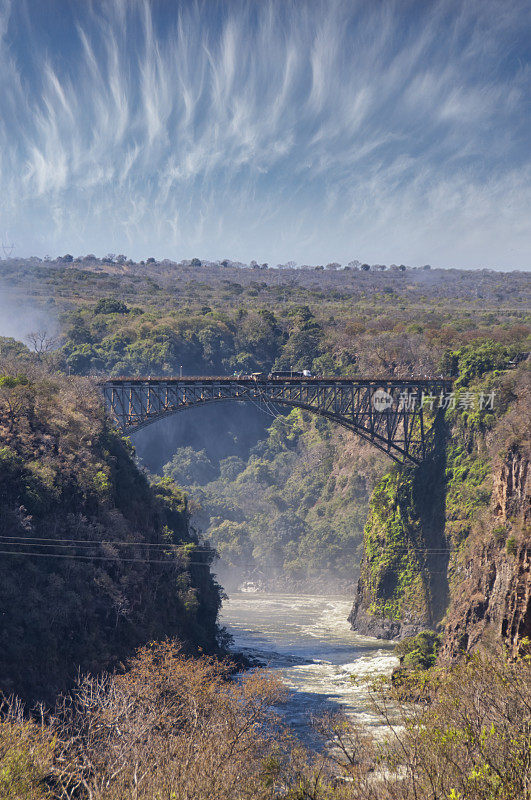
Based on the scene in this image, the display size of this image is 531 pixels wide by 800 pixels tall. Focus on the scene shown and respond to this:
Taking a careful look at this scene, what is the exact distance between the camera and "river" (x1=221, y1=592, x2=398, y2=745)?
58.9 m

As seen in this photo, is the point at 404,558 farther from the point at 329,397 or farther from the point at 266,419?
the point at 266,419

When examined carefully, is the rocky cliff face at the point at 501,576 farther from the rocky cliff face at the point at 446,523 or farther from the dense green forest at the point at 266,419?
the dense green forest at the point at 266,419

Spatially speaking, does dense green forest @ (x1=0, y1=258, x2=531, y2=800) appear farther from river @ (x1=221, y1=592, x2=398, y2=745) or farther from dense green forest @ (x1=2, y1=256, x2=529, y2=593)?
river @ (x1=221, y1=592, x2=398, y2=745)

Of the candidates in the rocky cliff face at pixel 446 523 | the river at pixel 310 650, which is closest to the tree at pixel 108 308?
the river at pixel 310 650

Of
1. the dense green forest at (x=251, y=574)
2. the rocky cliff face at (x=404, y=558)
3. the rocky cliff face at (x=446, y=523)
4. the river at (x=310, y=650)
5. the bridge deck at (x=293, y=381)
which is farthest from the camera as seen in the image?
the rocky cliff face at (x=404, y=558)

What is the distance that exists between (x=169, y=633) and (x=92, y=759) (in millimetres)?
23127

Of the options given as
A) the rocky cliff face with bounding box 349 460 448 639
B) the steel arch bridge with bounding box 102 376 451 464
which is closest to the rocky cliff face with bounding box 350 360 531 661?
the rocky cliff face with bounding box 349 460 448 639

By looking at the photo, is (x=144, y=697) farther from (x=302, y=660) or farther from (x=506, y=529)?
(x=302, y=660)

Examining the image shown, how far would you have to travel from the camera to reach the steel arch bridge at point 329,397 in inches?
3142

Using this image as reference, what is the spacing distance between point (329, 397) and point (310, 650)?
81.4ft

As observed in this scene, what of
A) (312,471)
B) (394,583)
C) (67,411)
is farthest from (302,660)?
(312,471)

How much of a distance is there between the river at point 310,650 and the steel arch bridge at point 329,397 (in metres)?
20.4

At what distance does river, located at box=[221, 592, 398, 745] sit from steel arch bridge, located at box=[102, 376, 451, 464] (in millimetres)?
20385

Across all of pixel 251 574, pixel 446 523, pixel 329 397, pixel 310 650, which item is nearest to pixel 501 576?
pixel 310 650
